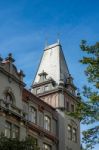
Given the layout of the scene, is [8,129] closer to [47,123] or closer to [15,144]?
[15,144]

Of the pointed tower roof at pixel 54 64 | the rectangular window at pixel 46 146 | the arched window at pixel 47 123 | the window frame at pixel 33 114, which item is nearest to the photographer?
the window frame at pixel 33 114

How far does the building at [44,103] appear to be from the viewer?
47.7 m

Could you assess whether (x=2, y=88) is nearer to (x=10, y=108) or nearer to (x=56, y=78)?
(x=10, y=108)

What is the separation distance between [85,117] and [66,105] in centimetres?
2824

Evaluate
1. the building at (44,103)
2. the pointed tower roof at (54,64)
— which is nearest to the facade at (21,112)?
the building at (44,103)

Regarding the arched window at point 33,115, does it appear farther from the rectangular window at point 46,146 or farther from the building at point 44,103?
the rectangular window at point 46,146

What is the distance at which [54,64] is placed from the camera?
216ft

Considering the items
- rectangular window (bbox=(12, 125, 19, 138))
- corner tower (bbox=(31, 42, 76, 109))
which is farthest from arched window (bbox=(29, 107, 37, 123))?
corner tower (bbox=(31, 42, 76, 109))

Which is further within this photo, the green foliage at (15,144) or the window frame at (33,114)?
the window frame at (33,114)

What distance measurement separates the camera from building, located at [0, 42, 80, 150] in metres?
47.7

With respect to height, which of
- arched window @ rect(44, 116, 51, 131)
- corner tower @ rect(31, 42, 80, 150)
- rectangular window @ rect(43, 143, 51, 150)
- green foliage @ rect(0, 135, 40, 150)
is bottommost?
green foliage @ rect(0, 135, 40, 150)

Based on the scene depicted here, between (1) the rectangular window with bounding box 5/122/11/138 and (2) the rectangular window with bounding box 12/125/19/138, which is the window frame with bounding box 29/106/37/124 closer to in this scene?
(2) the rectangular window with bounding box 12/125/19/138

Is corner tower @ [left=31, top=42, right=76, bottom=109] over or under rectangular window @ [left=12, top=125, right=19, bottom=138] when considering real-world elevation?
over

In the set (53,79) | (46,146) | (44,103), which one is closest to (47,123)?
(44,103)
